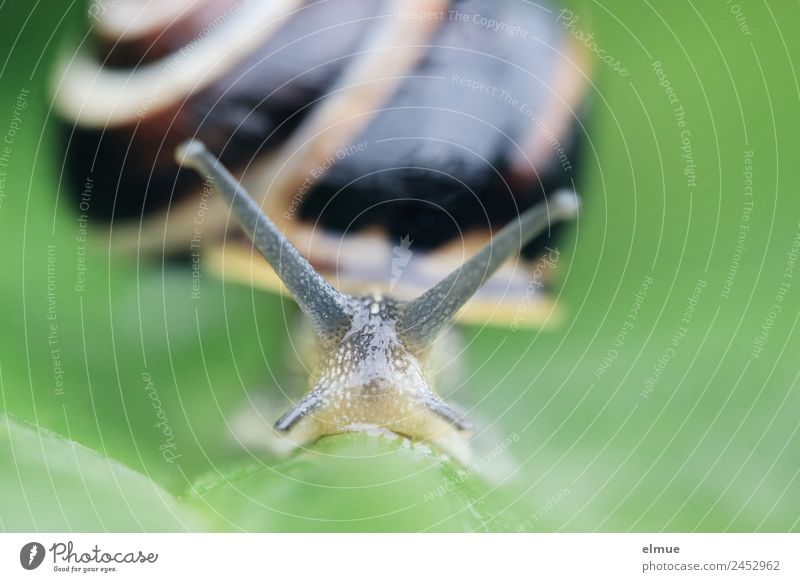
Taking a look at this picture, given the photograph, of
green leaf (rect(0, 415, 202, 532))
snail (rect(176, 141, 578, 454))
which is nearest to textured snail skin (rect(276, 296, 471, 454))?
snail (rect(176, 141, 578, 454))

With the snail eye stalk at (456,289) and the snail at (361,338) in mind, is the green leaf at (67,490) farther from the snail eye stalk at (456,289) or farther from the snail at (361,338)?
the snail eye stalk at (456,289)

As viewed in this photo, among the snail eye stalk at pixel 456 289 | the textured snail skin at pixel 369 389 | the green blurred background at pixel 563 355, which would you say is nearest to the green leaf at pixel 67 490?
the green blurred background at pixel 563 355

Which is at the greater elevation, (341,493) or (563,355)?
(563,355)

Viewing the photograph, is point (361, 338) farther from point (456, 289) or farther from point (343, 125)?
point (343, 125)

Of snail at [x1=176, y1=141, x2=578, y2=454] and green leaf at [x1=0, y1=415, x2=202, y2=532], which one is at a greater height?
snail at [x1=176, y1=141, x2=578, y2=454]

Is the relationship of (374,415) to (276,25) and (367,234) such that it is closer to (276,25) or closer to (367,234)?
(367,234)

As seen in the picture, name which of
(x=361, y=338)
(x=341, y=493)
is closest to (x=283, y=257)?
(x=361, y=338)

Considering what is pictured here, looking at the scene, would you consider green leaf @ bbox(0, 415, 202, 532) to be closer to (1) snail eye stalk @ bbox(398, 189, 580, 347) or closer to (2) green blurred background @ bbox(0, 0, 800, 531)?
(2) green blurred background @ bbox(0, 0, 800, 531)

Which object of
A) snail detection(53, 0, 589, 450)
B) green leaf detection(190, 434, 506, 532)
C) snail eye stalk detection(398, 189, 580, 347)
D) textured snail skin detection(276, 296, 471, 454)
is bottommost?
green leaf detection(190, 434, 506, 532)
